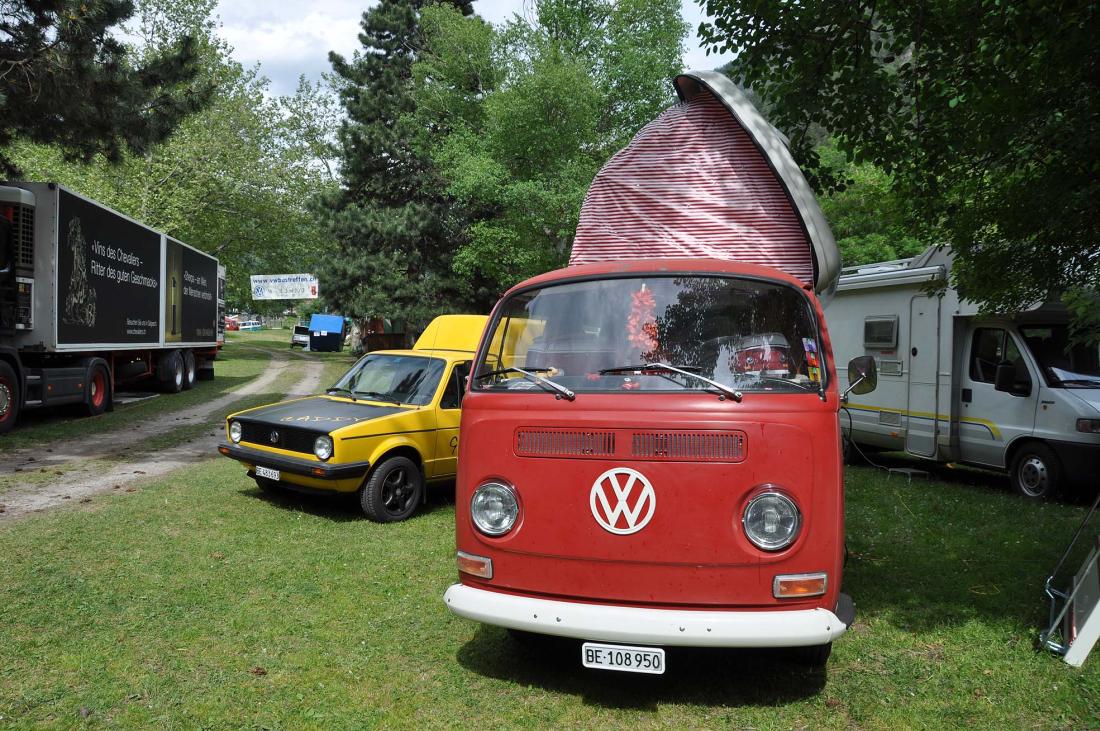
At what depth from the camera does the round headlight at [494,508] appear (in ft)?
12.8

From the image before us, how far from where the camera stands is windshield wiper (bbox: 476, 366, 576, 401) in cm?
400

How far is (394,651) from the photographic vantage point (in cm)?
455

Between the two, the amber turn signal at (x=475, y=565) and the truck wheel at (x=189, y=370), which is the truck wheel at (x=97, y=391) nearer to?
the truck wheel at (x=189, y=370)

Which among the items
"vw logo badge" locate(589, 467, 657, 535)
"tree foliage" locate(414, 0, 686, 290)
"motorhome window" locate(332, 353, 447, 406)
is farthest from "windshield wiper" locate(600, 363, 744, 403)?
"tree foliage" locate(414, 0, 686, 290)

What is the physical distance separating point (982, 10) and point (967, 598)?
441 centimetres

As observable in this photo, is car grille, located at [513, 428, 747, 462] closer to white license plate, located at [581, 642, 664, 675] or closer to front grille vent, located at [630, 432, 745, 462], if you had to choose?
front grille vent, located at [630, 432, 745, 462]

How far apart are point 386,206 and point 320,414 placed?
29.5 m

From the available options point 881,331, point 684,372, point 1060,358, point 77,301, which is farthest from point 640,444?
point 77,301

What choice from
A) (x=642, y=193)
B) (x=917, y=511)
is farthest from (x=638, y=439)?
(x=917, y=511)

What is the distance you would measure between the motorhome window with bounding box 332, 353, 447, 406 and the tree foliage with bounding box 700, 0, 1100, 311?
14.3ft

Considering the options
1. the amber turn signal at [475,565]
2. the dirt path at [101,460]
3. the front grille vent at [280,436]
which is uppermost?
the front grille vent at [280,436]

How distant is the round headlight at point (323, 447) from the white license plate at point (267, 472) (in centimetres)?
58

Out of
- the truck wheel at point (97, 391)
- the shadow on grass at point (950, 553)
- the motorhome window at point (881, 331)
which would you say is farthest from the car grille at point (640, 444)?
the truck wheel at point (97, 391)

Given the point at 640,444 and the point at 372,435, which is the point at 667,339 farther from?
the point at 372,435
